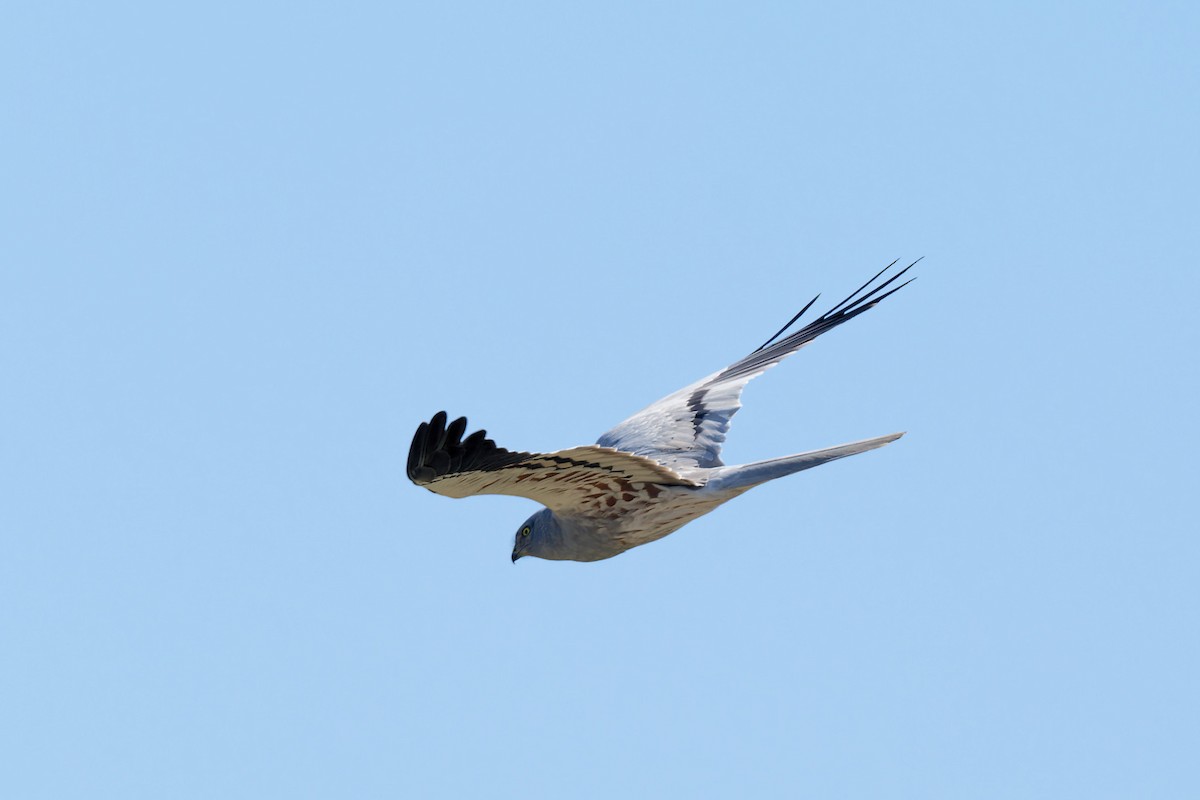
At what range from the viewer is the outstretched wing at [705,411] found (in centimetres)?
1234

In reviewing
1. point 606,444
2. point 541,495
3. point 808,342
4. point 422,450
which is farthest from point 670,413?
point 422,450

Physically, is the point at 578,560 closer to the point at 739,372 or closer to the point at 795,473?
the point at 795,473

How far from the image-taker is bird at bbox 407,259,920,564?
905cm

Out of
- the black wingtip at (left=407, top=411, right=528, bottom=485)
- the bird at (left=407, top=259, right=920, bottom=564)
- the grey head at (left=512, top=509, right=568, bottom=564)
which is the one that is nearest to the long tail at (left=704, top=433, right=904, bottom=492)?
the bird at (left=407, top=259, right=920, bottom=564)

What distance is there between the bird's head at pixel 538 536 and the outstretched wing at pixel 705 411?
Answer: 1.07 m

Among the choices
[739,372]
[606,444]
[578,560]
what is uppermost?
[739,372]

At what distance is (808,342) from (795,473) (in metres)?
4.42

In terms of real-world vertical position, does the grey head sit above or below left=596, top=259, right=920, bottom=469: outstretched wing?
below

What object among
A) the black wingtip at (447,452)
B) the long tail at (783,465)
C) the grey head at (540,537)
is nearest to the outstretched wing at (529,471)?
the black wingtip at (447,452)

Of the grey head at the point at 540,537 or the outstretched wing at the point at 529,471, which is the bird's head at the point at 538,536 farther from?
the outstretched wing at the point at 529,471

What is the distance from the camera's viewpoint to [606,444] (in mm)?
12820

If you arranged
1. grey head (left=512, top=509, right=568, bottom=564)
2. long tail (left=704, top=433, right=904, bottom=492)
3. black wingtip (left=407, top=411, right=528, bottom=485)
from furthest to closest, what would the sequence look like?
grey head (left=512, top=509, right=568, bottom=564) → long tail (left=704, top=433, right=904, bottom=492) → black wingtip (left=407, top=411, right=528, bottom=485)

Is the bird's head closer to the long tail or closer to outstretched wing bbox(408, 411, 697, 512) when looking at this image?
outstretched wing bbox(408, 411, 697, 512)

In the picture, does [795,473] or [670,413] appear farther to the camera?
[670,413]
